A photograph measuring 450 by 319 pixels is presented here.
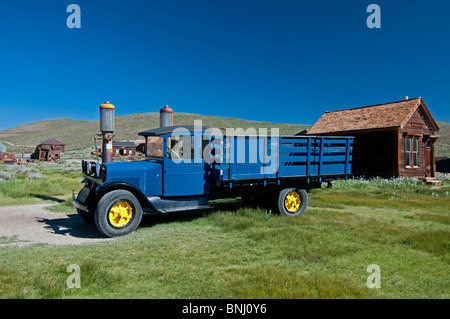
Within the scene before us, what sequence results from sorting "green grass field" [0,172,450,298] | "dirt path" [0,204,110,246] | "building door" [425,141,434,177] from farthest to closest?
"building door" [425,141,434,177] → "dirt path" [0,204,110,246] → "green grass field" [0,172,450,298]

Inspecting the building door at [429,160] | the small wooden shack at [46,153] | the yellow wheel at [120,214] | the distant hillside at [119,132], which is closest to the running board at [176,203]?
the yellow wheel at [120,214]

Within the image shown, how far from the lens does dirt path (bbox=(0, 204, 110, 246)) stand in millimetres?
5891

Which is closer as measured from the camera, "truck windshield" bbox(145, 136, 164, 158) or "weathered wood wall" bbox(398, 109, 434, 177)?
"truck windshield" bbox(145, 136, 164, 158)

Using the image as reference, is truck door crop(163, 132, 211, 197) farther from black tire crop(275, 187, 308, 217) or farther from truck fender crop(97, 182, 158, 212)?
black tire crop(275, 187, 308, 217)

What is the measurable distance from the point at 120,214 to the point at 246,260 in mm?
3000

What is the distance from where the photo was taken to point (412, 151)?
18219mm

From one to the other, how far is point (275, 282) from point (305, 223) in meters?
3.59

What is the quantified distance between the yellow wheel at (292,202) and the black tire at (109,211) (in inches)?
157

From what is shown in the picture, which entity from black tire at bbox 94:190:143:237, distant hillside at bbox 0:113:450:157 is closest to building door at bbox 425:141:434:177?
black tire at bbox 94:190:143:237

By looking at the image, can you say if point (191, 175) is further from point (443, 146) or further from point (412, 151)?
point (443, 146)

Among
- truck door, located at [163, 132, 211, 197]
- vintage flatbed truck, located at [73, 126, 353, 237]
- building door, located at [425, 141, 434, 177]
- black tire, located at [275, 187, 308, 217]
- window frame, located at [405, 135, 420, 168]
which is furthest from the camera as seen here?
building door, located at [425, 141, 434, 177]

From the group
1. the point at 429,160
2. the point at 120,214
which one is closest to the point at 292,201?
the point at 120,214

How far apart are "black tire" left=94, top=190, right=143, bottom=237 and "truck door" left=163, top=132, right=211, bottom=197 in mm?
821
